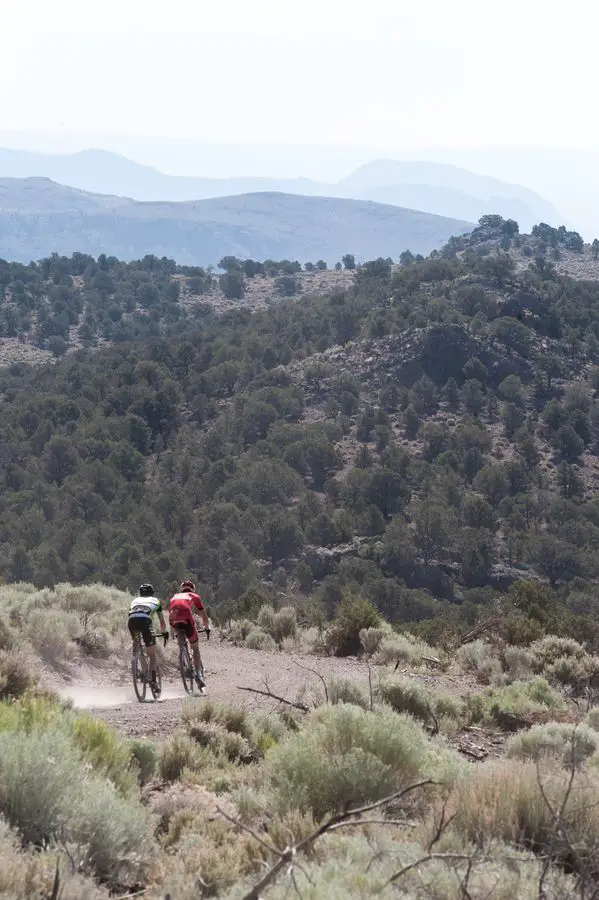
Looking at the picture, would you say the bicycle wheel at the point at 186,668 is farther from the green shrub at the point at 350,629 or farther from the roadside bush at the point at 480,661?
the green shrub at the point at 350,629

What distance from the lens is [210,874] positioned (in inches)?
171

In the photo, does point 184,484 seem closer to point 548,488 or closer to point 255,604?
point 548,488

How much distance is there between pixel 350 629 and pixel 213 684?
4224 mm

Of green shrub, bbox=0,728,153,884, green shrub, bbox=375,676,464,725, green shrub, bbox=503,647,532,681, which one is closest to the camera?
green shrub, bbox=0,728,153,884

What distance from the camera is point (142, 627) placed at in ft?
36.6

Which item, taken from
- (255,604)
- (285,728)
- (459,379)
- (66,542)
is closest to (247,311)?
(459,379)

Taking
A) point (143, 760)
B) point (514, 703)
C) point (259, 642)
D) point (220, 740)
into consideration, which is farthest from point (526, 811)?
point (259, 642)

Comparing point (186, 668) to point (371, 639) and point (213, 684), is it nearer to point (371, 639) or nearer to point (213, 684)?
point (213, 684)

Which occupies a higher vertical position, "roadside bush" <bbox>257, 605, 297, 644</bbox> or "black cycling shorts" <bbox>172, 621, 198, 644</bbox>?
"black cycling shorts" <bbox>172, 621, 198, 644</bbox>

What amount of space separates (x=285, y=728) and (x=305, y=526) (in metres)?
35.1

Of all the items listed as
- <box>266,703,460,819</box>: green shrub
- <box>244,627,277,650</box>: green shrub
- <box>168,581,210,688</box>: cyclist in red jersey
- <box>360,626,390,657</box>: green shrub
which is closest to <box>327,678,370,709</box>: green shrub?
<box>168,581,210,688</box>: cyclist in red jersey

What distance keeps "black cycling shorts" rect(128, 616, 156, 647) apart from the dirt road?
780mm

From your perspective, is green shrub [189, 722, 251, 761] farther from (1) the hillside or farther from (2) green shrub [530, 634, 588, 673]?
(2) green shrub [530, 634, 588, 673]

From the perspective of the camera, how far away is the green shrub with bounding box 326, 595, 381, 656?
1621 centimetres
